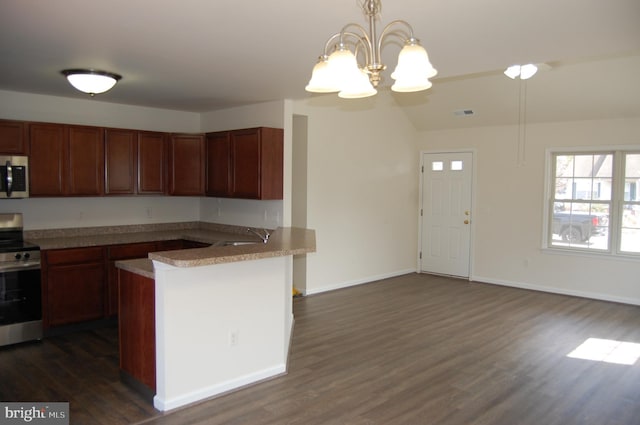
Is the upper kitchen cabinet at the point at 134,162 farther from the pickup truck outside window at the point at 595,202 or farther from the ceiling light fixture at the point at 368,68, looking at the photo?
the pickup truck outside window at the point at 595,202

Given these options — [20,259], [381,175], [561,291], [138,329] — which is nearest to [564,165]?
[561,291]

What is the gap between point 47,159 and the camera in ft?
16.1

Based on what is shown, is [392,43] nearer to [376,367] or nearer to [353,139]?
[376,367]

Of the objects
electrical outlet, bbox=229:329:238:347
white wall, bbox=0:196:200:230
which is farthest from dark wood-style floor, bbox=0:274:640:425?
white wall, bbox=0:196:200:230

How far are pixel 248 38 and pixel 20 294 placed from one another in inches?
128

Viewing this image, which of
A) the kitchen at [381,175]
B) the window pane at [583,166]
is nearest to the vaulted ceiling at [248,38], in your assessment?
the kitchen at [381,175]

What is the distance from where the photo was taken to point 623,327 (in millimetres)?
5172

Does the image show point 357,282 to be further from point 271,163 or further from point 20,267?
point 20,267

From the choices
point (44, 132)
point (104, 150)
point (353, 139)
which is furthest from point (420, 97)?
point (44, 132)

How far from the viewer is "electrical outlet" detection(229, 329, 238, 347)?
3477mm

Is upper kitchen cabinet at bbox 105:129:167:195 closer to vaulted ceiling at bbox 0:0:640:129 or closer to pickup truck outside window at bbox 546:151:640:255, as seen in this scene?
vaulted ceiling at bbox 0:0:640:129

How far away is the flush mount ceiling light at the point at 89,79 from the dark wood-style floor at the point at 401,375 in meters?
2.31

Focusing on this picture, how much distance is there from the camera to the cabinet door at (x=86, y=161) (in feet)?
16.6

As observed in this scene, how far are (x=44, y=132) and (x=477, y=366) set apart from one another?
4.72 m
